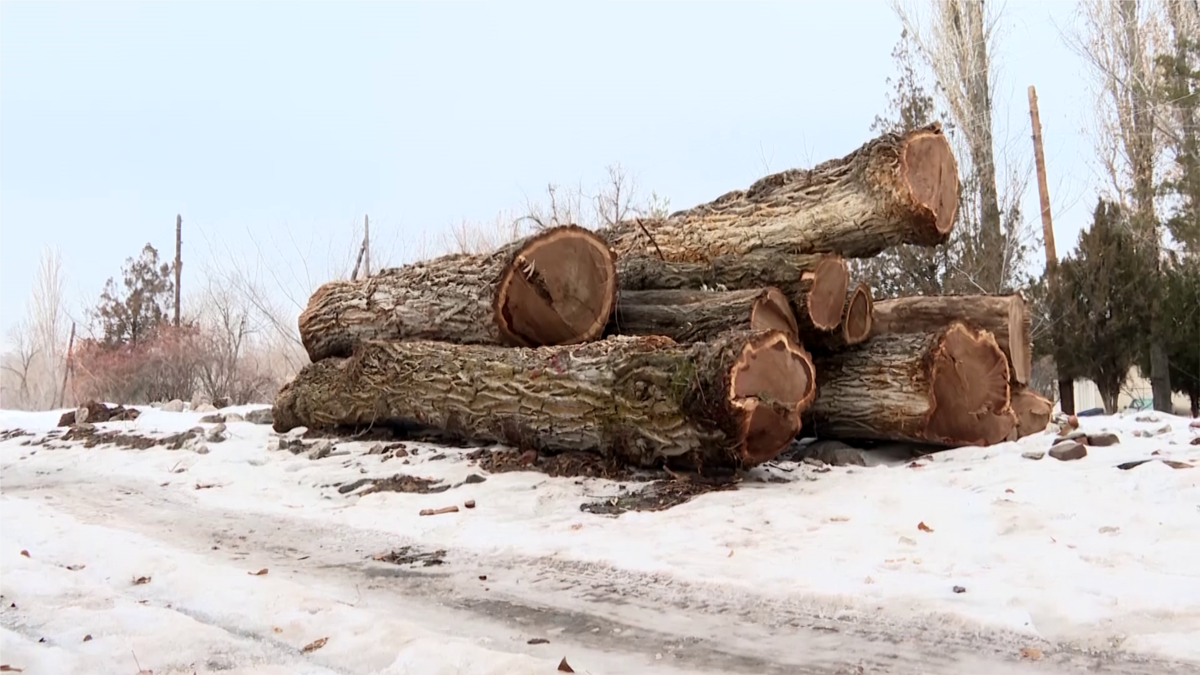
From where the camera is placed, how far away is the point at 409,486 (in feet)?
19.0

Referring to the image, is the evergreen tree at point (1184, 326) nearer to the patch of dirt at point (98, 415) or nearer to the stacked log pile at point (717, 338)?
the stacked log pile at point (717, 338)

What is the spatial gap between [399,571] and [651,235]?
168 inches

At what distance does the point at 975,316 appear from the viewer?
7.16 meters

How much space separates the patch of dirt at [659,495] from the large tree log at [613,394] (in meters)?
0.17

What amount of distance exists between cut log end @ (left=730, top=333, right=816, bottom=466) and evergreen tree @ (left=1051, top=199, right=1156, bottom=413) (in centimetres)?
1012

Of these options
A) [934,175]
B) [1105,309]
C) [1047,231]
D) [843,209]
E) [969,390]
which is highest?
[1047,231]

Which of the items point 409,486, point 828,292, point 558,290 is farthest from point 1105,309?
point 409,486

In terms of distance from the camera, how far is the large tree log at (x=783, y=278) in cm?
652

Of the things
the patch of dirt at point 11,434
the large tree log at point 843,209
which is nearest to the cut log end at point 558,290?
the large tree log at point 843,209

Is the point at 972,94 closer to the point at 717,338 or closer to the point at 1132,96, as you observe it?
the point at 1132,96

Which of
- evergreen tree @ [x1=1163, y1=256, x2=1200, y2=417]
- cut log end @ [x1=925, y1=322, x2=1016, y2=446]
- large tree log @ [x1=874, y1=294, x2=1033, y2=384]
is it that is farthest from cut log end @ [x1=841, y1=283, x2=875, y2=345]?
evergreen tree @ [x1=1163, y1=256, x2=1200, y2=417]

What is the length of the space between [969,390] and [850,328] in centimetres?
Answer: 98

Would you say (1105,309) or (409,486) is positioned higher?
Result: (1105,309)

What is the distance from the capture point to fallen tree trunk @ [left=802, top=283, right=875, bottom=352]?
22.0 ft
